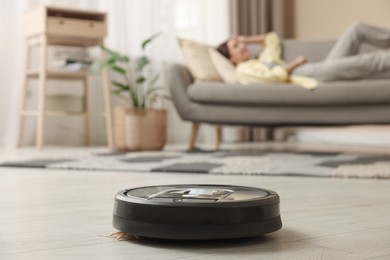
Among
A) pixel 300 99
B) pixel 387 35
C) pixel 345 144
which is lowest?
pixel 345 144

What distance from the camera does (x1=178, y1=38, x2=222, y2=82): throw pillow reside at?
3277 mm

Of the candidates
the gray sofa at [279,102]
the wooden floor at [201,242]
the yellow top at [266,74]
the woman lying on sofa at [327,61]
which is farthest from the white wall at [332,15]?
the wooden floor at [201,242]

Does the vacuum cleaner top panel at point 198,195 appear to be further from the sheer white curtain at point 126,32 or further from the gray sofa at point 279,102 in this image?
the sheer white curtain at point 126,32

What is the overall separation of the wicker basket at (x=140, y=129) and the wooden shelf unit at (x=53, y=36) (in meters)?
0.31

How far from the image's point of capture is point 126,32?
4250mm

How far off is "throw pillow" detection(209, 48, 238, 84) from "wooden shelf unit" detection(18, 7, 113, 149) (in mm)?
733

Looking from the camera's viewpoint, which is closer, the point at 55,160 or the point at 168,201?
the point at 168,201

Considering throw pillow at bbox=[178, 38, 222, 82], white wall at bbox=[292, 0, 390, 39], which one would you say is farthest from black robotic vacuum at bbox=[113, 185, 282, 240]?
white wall at bbox=[292, 0, 390, 39]

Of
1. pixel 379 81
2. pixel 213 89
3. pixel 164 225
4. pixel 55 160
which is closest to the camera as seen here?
pixel 164 225

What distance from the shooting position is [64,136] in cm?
408

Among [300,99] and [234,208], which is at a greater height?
[300,99]

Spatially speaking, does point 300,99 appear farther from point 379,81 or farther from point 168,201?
point 168,201

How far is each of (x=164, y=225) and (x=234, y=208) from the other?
0.09 m

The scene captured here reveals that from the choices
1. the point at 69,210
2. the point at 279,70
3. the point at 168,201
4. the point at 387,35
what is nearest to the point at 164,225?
the point at 168,201
